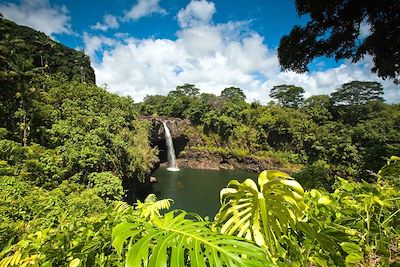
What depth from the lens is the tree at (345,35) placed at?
2967 millimetres

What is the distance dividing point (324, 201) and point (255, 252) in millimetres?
405

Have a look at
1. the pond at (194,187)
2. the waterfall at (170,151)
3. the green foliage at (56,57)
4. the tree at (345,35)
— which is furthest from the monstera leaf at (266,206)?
the green foliage at (56,57)

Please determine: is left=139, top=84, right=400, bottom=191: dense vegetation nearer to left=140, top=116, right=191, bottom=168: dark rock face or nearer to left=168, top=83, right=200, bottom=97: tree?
left=140, top=116, right=191, bottom=168: dark rock face

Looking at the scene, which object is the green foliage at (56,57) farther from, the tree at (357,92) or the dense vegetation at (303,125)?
the tree at (357,92)

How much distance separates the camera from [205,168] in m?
27.1

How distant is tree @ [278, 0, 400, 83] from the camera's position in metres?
2.97

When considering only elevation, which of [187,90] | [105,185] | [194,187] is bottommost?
[194,187]

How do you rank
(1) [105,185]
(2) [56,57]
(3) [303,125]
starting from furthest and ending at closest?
(2) [56,57]
(3) [303,125]
(1) [105,185]

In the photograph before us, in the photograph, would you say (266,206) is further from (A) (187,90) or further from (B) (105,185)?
(A) (187,90)

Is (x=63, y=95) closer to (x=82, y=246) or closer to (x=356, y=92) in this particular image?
(x=82, y=246)

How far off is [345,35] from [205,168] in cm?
2434

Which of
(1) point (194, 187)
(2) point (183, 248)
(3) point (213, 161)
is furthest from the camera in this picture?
(3) point (213, 161)

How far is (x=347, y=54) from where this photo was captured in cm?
342

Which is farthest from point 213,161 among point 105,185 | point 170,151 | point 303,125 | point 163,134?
point 105,185
